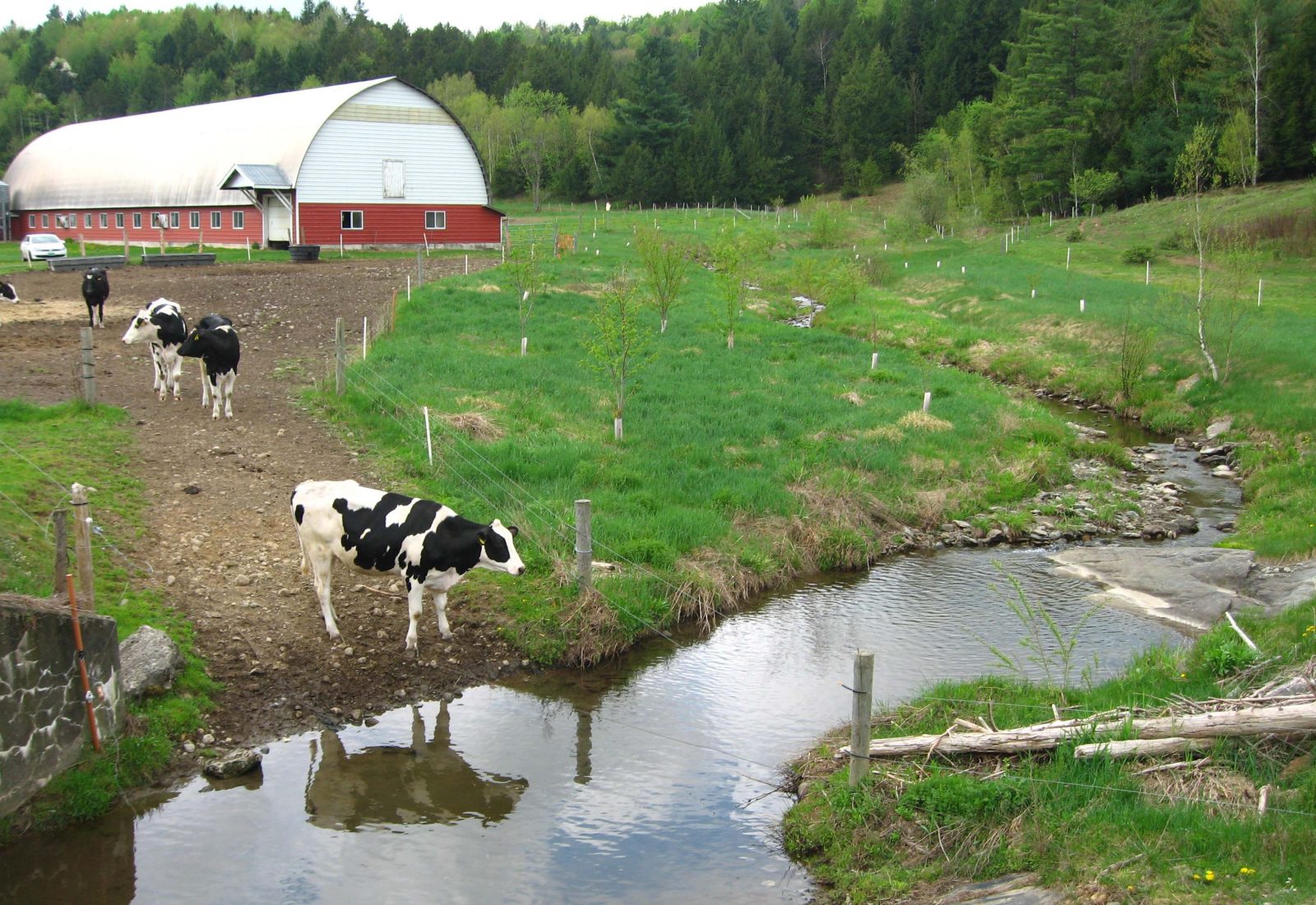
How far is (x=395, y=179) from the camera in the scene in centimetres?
5281

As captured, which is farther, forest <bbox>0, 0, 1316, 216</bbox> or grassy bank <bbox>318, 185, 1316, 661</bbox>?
forest <bbox>0, 0, 1316, 216</bbox>

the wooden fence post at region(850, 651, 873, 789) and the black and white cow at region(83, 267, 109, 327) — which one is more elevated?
A: the black and white cow at region(83, 267, 109, 327)

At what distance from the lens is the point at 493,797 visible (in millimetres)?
10297

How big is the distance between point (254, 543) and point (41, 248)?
1504 inches

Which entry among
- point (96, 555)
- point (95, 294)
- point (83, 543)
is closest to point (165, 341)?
point (95, 294)

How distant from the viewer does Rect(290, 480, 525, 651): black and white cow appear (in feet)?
40.8

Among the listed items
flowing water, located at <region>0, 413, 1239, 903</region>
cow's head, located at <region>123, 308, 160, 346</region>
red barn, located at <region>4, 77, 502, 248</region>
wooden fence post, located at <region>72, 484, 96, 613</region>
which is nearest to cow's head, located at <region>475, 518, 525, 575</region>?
flowing water, located at <region>0, 413, 1239, 903</region>

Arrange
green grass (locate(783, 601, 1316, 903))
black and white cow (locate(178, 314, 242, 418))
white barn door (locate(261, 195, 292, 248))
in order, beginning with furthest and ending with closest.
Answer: white barn door (locate(261, 195, 292, 248)) → black and white cow (locate(178, 314, 242, 418)) → green grass (locate(783, 601, 1316, 903))

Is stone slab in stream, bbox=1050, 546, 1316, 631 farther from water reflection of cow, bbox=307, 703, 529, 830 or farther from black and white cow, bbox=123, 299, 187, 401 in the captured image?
black and white cow, bbox=123, 299, 187, 401

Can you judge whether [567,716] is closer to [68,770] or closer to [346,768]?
[346,768]

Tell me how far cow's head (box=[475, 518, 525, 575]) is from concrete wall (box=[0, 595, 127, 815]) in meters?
4.12

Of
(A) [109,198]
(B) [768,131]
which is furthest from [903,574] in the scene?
(B) [768,131]

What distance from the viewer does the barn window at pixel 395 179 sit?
52.5 metres

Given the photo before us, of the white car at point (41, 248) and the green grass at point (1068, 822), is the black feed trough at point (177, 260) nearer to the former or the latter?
the white car at point (41, 248)
